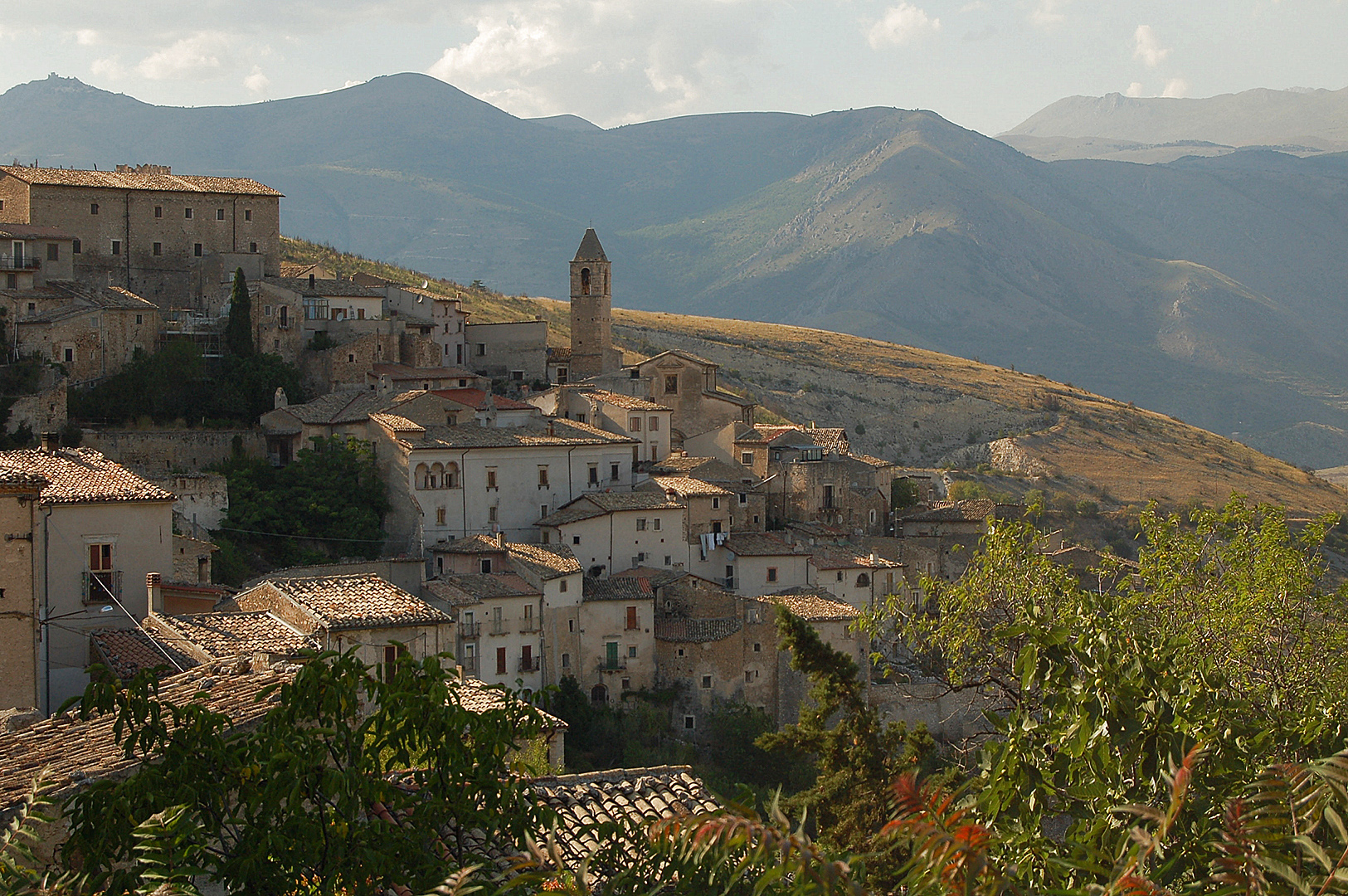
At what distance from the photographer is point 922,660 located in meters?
43.8

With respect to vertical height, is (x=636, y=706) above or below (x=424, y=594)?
below

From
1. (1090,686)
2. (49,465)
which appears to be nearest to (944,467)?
(49,465)

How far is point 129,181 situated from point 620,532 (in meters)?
23.6

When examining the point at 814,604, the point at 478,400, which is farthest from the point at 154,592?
the point at 478,400

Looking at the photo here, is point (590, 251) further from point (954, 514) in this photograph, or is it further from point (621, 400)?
point (954, 514)

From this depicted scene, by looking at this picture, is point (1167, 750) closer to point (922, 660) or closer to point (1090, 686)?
point (1090, 686)

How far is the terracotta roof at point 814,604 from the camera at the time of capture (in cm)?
4188

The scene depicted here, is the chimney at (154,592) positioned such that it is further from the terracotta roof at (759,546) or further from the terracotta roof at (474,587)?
the terracotta roof at (759,546)

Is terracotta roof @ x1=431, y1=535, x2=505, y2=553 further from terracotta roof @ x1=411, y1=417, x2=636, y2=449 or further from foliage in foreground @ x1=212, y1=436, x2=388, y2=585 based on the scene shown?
terracotta roof @ x1=411, y1=417, x2=636, y2=449

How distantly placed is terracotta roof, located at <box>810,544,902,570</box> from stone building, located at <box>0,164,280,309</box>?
71.0 feet

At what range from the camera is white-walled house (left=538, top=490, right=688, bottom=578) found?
44250mm

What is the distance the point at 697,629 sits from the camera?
42.5m

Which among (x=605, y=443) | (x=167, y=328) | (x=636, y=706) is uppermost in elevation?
(x=167, y=328)

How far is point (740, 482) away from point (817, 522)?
3162mm
